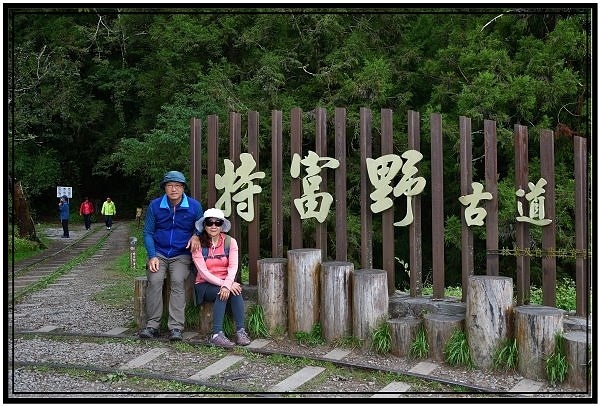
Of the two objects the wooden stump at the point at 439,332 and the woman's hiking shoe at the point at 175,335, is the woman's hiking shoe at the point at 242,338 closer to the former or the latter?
the woman's hiking shoe at the point at 175,335

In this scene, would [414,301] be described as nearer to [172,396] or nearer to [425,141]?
[172,396]

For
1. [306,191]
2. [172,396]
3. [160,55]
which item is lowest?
[172,396]

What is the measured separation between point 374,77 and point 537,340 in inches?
315

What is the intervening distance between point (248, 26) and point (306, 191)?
10370 millimetres

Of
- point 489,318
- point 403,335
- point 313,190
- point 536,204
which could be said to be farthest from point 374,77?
point 489,318

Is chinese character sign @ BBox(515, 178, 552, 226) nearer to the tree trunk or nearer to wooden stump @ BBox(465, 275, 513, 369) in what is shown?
wooden stump @ BBox(465, 275, 513, 369)

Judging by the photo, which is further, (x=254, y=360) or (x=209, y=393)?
(x=254, y=360)

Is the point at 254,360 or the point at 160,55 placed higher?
the point at 160,55

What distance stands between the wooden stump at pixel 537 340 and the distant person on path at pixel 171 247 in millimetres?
2514

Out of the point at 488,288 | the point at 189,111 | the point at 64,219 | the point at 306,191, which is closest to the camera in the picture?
the point at 488,288

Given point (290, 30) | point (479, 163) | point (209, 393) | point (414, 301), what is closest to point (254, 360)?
point (209, 393)

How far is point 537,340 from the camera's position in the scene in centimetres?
420

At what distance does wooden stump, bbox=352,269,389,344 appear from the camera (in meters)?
4.85

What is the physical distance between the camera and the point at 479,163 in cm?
1192
